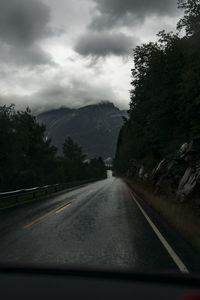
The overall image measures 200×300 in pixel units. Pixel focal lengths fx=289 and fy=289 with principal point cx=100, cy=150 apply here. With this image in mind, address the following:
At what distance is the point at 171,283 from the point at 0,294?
139 centimetres

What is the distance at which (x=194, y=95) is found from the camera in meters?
17.1

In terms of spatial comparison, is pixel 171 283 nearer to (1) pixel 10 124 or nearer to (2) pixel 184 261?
(2) pixel 184 261

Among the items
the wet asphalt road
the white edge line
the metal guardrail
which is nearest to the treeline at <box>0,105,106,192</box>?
the metal guardrail

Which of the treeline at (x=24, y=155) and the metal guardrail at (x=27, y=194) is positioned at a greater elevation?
the treeline at (x=24, y=155)

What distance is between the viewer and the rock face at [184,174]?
1457 cm

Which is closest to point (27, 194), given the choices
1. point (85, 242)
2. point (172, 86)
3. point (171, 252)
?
point (172, 86)

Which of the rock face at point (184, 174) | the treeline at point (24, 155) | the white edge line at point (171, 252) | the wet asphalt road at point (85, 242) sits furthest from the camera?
the treeline at point (24, 155)

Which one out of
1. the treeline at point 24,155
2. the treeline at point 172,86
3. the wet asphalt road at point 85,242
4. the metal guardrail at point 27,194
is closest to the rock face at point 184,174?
the treeline at point 172,86

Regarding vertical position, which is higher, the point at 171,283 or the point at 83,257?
the point at 171,283

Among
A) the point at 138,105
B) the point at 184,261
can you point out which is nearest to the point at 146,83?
the point at 138,105

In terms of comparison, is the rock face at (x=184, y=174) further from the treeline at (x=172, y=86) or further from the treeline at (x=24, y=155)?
the treeline at (x=24, y=155)

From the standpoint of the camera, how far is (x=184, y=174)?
1712 centimetres

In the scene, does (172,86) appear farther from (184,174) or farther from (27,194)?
(27,194)

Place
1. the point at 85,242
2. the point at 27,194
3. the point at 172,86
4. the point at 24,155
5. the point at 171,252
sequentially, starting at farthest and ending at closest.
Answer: the point at 24,155 → the point at 27,194 → the point at 172,86 → the point at 85,242 → the point at 171,252
